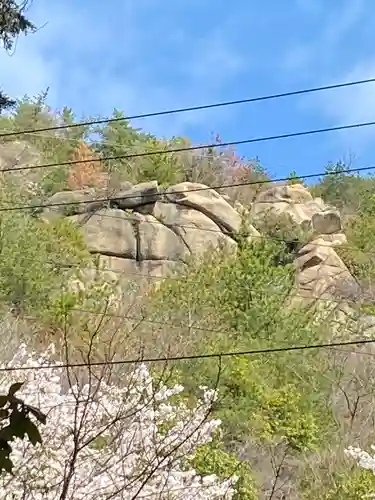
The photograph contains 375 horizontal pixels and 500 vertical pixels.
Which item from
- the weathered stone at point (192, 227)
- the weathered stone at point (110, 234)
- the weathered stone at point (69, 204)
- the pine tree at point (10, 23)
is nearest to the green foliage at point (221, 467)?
the pine tree at point (10, 23)

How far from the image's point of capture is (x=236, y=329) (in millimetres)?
20250

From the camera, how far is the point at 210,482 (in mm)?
8711

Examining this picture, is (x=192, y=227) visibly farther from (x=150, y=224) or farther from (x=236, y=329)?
(x=236, y=329)

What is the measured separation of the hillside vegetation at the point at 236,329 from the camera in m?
14.2

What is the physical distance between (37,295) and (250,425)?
21.9 ft

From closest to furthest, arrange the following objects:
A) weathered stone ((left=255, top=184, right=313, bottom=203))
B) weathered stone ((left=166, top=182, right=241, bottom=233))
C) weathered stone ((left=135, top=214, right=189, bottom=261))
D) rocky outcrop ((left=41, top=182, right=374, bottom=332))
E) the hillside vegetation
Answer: the hillside vegetation, rocky outcrop ((left=41, top=182, right=374, bottom=332)), weathered stone ((left=135, top=214, right=189, bottom=261)), weathered stone ((left=166, top=182, right=241, bottom=233)), weathered stone ((left=255, top=184, right=313, bottom=203))

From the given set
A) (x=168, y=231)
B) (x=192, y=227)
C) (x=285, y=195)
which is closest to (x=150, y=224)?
(x=168, y=231)

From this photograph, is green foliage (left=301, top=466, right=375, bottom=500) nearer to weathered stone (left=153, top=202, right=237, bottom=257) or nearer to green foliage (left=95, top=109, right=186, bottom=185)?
weathered stone (left=153, top=202, right=237, bottom=257)

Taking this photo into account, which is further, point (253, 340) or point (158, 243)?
point (158, 243)

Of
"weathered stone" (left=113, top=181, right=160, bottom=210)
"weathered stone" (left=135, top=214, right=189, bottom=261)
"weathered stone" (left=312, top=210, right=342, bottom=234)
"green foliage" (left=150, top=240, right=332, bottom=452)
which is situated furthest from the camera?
"weathered stone" (left=312, top=210, right=342, bottom=234)

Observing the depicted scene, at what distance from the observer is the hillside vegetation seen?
14219 mm

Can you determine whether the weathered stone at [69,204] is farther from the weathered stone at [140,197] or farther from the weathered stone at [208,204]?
the weathered stone at [208,204]

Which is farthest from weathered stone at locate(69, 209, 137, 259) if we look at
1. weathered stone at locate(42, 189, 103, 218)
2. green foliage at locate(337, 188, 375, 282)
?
green foliage at locate(337, 188, 375, 282)

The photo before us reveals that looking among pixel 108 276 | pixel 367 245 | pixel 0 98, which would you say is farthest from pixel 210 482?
pixel 367 245
